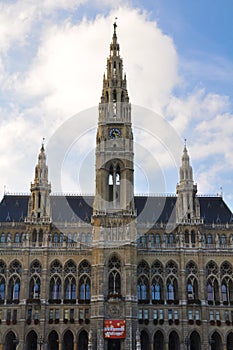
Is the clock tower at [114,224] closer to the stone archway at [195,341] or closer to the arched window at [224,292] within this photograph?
the stone archway at [195,341]

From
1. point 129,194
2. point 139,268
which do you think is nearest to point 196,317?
point 139,268

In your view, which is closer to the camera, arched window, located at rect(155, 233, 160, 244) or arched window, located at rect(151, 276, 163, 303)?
arched window, located at rect(151, 276, 163, 303)

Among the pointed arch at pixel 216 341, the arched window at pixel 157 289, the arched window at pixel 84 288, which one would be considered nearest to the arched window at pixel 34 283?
the arched window at pixel 84 288

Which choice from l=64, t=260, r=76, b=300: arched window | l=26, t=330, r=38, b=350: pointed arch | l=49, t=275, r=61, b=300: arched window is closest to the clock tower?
l=64, t=260, r=76, b=300: arched window

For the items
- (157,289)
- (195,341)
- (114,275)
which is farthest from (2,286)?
(195,341)

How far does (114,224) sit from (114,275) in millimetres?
8588

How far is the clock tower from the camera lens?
72812mm

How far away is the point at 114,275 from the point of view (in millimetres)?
76438

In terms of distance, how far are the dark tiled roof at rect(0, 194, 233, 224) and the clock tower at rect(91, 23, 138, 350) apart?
27.9ft

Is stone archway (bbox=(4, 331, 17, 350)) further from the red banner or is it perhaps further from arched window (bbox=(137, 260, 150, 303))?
arched window (bbox=(137, 260, 150, 303))

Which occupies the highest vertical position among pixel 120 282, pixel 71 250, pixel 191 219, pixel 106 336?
pixel 191 219

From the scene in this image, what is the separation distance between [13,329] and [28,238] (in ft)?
50.4

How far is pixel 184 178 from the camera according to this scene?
88750mm

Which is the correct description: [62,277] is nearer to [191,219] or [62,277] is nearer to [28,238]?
[28,238]
